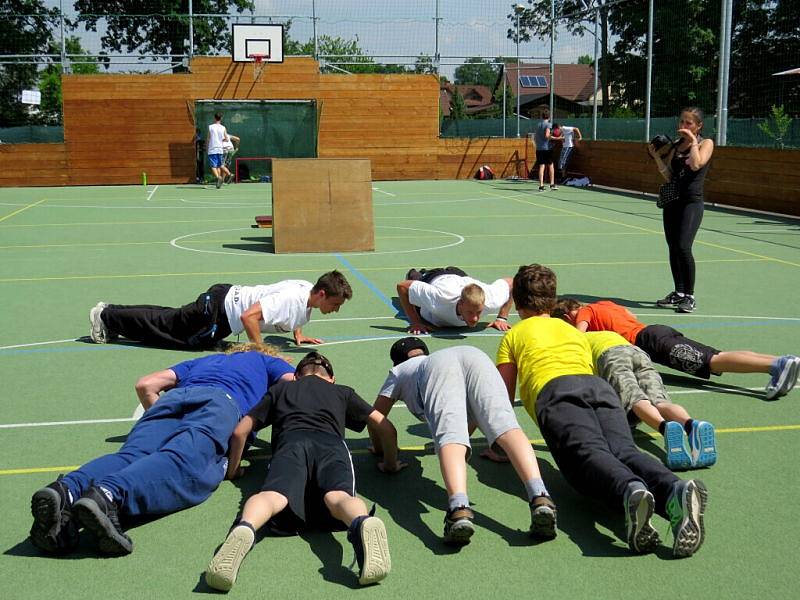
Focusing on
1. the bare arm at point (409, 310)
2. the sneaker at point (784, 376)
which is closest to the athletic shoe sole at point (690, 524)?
the sneaker at point (784, 376)

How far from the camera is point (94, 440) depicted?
215 inches

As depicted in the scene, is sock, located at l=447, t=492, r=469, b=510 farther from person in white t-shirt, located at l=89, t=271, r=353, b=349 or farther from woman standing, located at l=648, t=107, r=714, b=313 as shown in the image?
woman standing, located at l=648, t=107, r=714, b=313

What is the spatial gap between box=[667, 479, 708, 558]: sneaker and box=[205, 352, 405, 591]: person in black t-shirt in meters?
1.19

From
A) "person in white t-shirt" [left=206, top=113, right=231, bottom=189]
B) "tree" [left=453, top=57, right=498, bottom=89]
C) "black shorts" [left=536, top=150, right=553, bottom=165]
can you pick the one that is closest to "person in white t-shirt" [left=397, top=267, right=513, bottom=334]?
"black shorts" [left=536, top=150, right=553, bottom=165]

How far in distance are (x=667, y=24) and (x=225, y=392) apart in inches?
1027

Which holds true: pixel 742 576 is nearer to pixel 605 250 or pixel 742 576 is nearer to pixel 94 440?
pixel 94 440

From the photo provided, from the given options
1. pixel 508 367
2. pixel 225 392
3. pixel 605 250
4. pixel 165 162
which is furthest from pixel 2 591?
pixel 165 162

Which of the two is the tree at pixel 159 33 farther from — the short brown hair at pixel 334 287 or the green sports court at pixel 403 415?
the short brown hair at pixel 334 287

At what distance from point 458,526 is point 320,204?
385 inches

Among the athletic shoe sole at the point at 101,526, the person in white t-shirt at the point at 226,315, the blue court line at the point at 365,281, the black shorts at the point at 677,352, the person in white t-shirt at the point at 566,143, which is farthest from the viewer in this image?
the person in white t-shirt at the point at 566,143

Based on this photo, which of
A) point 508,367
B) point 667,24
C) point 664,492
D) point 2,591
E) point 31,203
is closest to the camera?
point 2,591

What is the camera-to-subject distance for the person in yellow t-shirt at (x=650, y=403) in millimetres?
4930


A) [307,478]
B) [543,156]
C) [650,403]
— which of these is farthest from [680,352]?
[543,156]

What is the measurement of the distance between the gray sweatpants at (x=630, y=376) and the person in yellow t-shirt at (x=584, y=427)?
18.2 inches
